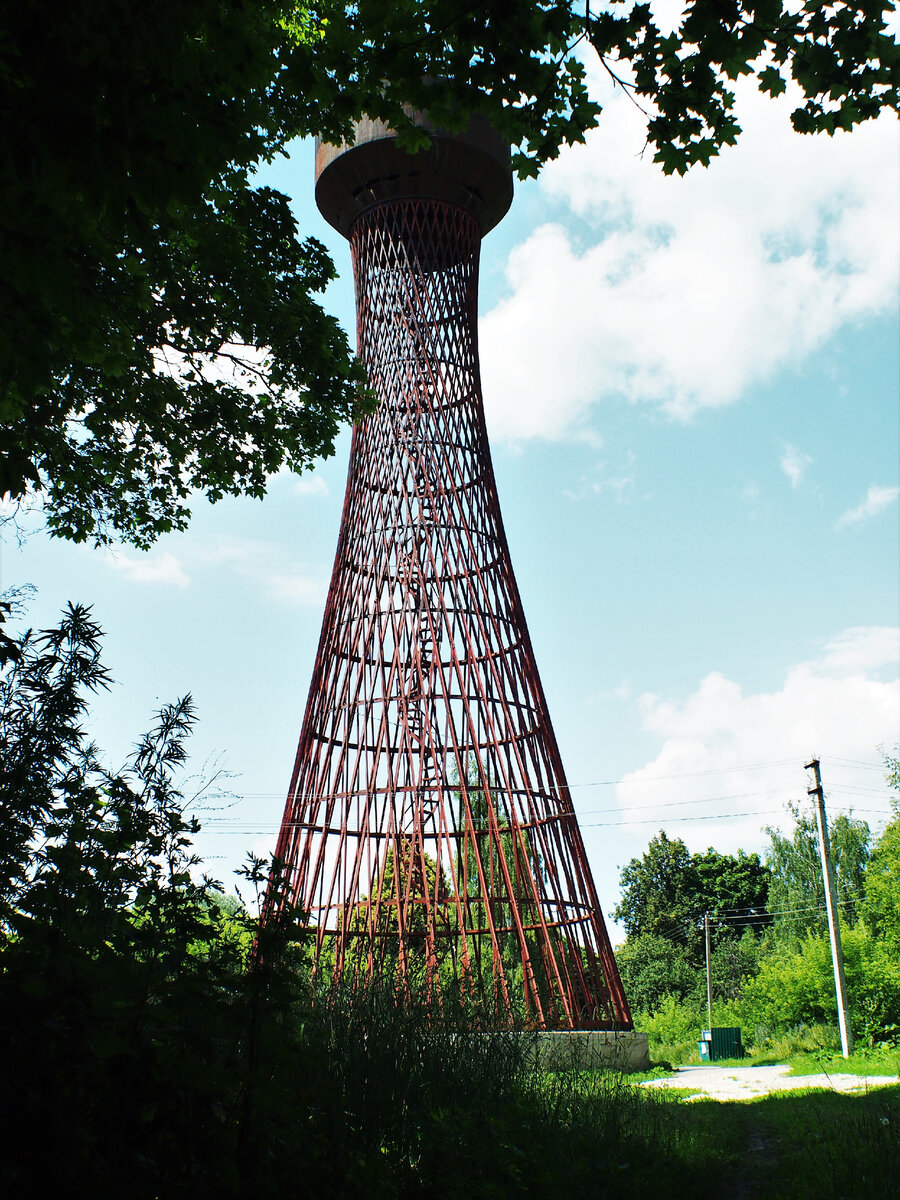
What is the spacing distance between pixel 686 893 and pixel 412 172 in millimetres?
33440

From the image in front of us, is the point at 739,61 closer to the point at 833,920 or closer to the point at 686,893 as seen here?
the point at 833,920

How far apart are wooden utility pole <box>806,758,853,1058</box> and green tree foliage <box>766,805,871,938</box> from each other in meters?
10.6

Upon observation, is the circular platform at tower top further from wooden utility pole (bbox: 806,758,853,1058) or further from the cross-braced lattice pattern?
wooden utility pole (bbox: 806,758,853,1058)

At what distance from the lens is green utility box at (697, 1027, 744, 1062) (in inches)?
770

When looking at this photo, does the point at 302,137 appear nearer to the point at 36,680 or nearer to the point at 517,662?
the point at 36,680

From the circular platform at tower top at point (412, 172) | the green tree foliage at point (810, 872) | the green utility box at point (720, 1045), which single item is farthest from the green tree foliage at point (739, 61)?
the green tree foliage at point (810, 872)

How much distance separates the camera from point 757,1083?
10242mm

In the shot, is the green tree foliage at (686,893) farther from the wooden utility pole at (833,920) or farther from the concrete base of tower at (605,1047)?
the concrete base of tower at (605,1047)

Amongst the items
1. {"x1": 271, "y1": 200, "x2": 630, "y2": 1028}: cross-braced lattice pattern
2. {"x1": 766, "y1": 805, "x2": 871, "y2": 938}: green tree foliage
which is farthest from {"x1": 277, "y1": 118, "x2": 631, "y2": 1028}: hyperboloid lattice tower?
{"x1": 766, "y1": 805, "x2": 871, "y2": 938}: green tree foliage

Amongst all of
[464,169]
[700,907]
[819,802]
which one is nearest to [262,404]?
[464,169]

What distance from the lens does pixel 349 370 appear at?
6.80m

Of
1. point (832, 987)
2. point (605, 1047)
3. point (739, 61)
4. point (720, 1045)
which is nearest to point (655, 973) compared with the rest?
point (720, 1045)

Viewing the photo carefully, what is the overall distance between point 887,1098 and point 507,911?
6917 mm

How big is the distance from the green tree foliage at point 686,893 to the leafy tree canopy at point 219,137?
33754 millimetres
